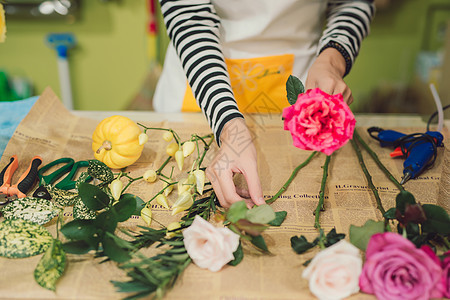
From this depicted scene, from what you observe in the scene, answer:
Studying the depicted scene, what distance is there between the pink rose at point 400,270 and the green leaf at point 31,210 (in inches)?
18.6

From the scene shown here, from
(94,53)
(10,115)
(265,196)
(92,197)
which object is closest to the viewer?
(92,197)

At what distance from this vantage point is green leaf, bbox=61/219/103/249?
0.59 m

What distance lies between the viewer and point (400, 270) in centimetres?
51

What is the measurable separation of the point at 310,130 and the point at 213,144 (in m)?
0.39

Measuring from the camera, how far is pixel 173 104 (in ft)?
3.55

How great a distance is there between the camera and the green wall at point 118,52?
207cm

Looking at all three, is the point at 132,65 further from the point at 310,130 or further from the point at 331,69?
the point at 310,130

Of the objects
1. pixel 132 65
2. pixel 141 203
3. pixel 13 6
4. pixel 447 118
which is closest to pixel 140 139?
pixel 141 203

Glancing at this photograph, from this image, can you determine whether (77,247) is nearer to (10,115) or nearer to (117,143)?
(117,143)

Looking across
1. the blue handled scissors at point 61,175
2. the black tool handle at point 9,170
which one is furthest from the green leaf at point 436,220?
the black tool handle at point 9,170

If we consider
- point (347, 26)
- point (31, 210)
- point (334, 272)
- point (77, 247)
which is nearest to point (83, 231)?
point (77, 247)

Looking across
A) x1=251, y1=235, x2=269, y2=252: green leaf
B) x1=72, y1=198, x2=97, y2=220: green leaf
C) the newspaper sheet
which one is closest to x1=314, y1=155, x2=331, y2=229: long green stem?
the newspaper sheet

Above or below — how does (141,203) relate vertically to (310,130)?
below

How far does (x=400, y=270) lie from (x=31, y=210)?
21.0 inches
